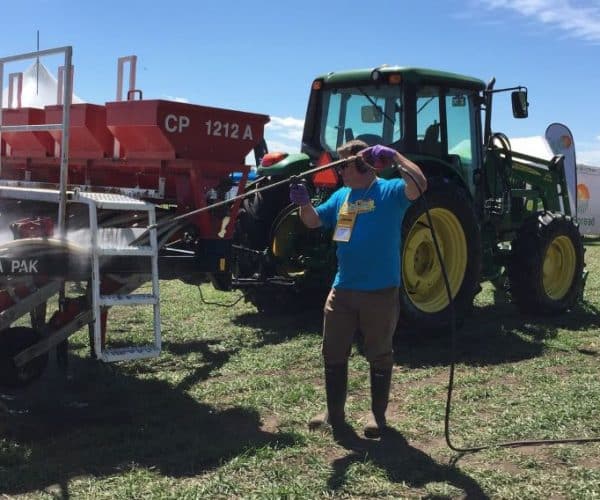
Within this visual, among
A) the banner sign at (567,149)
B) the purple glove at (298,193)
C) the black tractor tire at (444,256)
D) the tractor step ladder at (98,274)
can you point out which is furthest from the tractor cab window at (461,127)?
the tractor step ladder at (98,274)

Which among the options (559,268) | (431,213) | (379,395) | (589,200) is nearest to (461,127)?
(431,213)

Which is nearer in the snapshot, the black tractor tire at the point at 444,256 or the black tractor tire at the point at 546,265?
the black tractor tire at the point at 444,256

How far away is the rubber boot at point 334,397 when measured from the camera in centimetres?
408

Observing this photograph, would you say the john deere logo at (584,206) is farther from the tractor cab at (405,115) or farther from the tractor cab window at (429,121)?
the tractor cab window at (429,121)

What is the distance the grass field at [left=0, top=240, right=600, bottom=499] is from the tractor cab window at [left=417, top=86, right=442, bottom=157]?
169 centimetres

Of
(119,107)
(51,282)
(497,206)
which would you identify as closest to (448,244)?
(497,206)

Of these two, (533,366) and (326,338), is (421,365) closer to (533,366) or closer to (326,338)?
(533,366)

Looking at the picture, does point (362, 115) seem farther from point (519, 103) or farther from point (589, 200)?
point (589, 200)

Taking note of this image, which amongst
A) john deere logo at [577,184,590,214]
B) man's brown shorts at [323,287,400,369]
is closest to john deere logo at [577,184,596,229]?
john deere logo at [577,184,590,214]

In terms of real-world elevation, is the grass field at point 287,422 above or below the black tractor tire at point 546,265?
below

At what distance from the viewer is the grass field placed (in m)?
3.35

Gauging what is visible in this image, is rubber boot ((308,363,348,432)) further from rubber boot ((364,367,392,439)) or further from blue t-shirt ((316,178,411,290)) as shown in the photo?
blue t-shirt ((316,178,411,290))

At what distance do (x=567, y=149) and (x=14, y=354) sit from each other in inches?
318

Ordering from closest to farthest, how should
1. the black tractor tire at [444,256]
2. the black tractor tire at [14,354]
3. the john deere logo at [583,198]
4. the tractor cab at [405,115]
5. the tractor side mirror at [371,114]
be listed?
the black tractor tire at [14,354], the black tractor tire at [444,256], the tractor cab at [405,115], the tractor side mirror at [371,114], the john deere logo at [583,198]
